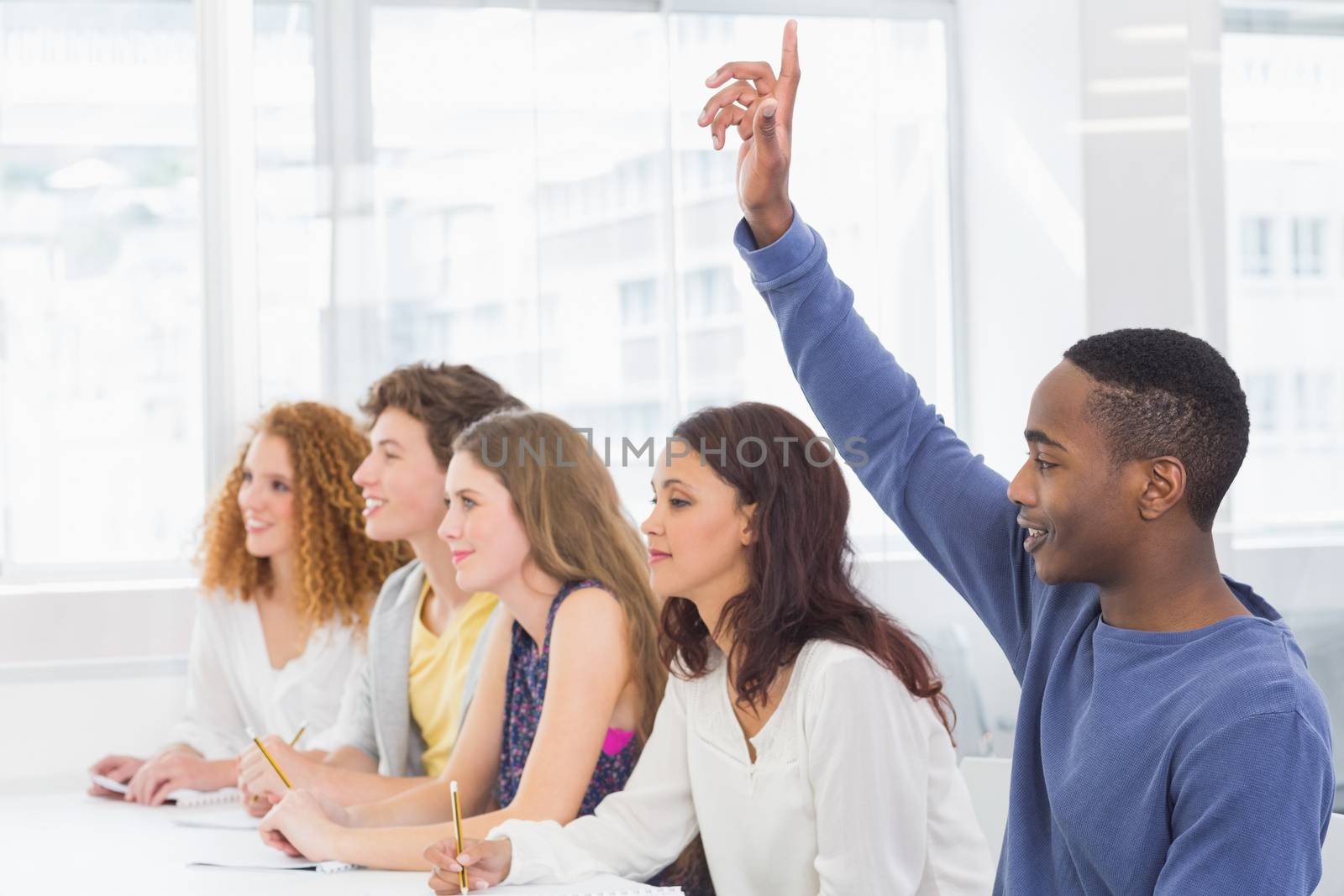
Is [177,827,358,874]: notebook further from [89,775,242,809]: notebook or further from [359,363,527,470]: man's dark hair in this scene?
[359,363,527,470]: man's dark hair

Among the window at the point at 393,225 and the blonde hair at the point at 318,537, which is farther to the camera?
the window at the point at 393,225

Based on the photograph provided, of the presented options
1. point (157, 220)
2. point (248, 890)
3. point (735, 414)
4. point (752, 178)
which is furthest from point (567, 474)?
point (157, 220)

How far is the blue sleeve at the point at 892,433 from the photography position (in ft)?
4.10

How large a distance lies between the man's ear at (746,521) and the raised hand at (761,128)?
1.84ft

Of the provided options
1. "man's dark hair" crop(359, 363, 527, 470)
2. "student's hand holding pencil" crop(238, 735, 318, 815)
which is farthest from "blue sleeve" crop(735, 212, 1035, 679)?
"man's dark hair" crop(359, 363, 527, 470)

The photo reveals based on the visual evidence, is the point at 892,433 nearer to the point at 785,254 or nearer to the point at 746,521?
the point at 785,254

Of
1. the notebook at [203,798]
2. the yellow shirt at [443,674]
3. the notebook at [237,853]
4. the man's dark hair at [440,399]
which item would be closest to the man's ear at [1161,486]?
the notebook at [237,853]

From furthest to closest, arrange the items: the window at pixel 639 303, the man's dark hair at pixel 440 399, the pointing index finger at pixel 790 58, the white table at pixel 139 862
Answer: the window at pixel 639 303
the man's dark hair at pixel 440 399
the white table at pixel 139 862
the pointing index finger at pixel 790 58

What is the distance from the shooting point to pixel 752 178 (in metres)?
1.25

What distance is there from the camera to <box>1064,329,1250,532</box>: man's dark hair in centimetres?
102

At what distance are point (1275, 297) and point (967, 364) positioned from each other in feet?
2.12

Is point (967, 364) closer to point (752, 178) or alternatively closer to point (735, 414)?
point (735, 414)

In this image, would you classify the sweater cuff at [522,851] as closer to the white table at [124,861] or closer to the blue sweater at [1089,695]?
the white table at [124,861]

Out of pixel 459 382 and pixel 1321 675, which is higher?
pixel 459 382
